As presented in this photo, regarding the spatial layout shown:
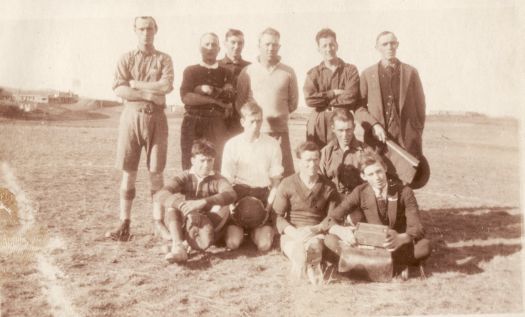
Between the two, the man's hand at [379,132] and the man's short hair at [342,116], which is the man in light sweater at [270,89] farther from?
the man's hand at [379,132]

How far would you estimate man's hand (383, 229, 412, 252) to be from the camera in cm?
264

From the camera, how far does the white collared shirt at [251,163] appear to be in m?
3.21

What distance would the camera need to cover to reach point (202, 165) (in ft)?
9.94

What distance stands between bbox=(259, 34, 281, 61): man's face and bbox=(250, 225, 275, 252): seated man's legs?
1260 mm

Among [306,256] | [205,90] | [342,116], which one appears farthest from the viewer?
[205,90]

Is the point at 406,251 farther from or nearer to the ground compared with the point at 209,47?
nearer to the ground

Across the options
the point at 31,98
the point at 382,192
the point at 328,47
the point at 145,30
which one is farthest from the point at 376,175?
Answer: the point at 31,98

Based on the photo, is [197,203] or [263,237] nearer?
[197,203]

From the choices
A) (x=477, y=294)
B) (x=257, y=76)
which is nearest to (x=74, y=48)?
(x=257, y=76)

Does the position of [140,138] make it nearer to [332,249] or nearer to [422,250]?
[332,249]

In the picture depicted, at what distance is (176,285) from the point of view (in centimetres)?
259

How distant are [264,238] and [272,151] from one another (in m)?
0.60

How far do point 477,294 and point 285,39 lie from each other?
6.97 ft

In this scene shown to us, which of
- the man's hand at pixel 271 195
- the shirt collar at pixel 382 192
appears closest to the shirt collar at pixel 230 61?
the man's hand at pixel 271 195
